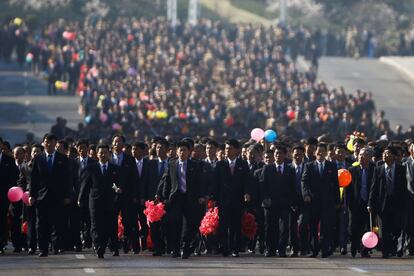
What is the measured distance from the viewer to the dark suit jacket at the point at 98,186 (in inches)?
990

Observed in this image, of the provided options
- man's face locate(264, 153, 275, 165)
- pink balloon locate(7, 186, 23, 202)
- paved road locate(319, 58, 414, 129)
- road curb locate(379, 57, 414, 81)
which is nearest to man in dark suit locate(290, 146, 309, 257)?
man's face locate(264, 153, 275, 165)

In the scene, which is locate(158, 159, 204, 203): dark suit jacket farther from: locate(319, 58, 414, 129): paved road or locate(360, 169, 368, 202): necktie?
locate(319, 58, 414, 129): paved road

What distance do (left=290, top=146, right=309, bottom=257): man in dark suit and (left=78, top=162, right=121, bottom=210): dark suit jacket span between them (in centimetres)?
301

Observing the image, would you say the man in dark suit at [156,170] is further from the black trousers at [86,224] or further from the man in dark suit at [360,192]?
the man in dark suit at [360,192]

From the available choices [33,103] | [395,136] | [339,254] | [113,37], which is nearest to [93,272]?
[339,254]

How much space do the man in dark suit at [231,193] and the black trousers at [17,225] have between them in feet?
11.0

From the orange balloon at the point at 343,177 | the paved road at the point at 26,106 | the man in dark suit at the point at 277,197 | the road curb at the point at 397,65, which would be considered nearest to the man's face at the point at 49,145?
the man in dark suit at the point at 277,197

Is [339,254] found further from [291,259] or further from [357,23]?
[357,23]

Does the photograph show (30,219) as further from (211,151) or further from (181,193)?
(211,151)

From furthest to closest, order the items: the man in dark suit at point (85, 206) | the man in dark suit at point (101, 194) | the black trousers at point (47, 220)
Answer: the man in dark suit at point (85, 206)
the black trousers at point (47, 220)
the man in dark suit at point (101, 194)

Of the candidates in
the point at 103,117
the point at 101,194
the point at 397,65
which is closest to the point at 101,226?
the point at 101,194

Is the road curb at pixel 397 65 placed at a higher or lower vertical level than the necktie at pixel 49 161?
higher

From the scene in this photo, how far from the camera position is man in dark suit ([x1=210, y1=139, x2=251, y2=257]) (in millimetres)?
26078

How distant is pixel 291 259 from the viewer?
2536cm
